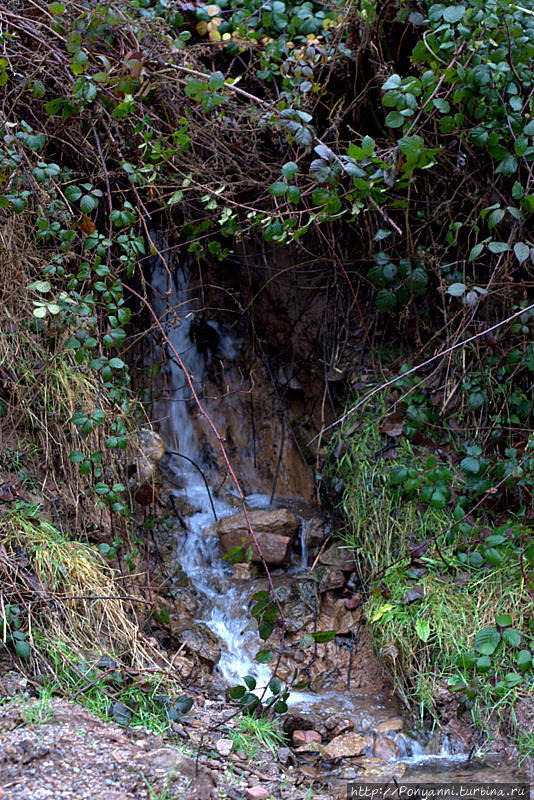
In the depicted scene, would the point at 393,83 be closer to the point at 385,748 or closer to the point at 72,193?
the point at 72,193

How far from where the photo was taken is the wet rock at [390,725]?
2752 millimetres

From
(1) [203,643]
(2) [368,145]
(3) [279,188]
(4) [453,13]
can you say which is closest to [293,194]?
(3) [279,188]

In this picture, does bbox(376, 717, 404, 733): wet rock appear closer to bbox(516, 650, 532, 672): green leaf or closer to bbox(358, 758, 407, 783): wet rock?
bbox(358, 758, 407, 783): wet rock

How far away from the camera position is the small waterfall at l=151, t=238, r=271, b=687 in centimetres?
331

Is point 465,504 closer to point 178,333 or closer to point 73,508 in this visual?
point 73,508

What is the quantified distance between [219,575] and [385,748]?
1.36m

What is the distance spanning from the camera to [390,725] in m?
2.78

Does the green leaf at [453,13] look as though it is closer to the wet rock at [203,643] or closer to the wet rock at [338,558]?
the wet rock at [338,558]

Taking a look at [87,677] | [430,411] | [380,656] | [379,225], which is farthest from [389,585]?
[379,225]

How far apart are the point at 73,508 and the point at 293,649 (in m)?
1.33

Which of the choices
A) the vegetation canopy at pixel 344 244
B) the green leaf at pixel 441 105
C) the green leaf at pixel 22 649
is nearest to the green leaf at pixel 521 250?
the vegetation canopy at pixel 344 244

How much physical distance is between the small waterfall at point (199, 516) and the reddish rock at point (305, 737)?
1.61ft

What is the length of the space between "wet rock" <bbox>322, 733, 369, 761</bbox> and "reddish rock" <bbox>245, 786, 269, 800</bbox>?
0.66 m

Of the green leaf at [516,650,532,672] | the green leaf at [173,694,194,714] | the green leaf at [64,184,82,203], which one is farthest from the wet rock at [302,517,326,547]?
the green leaf at [64,184,82,203]
